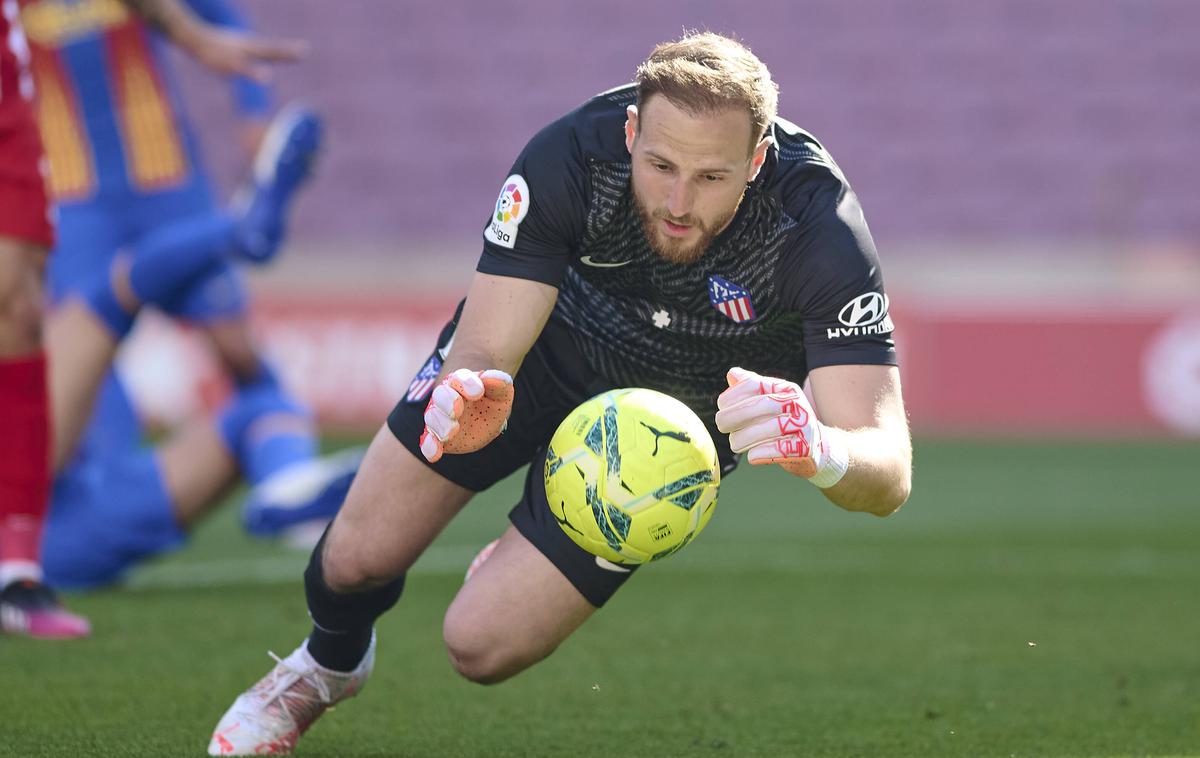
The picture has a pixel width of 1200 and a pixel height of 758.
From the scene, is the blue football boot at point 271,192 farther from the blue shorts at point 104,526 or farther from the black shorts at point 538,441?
the black shorts at point 538,441

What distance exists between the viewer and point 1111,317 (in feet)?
41.8

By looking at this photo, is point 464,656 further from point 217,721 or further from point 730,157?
point 730,157

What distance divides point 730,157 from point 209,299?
392 cm

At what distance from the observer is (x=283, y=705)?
3871 millimetres

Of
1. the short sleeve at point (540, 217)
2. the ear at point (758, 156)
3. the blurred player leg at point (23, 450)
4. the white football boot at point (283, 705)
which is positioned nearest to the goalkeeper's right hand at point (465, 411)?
the short sleeve at point (540, 217)

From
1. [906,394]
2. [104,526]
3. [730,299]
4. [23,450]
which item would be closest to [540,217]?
Result: [730,299]

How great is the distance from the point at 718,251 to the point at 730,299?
0.13 metres

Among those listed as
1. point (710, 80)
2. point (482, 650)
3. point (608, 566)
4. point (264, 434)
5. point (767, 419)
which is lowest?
point (264, 434)

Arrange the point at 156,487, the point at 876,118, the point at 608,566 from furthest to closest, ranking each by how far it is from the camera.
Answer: the point at 876,118
the point at 156,487
the point at 608,566

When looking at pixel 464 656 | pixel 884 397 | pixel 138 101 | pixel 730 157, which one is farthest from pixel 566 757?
pixel 138 101

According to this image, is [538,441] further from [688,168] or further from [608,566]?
[688,168]

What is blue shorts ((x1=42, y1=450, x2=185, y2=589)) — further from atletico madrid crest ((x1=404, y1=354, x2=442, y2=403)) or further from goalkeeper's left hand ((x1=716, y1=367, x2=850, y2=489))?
goalkeeper's left hand ((x1=716, y1=367, x2=850, y2=489))

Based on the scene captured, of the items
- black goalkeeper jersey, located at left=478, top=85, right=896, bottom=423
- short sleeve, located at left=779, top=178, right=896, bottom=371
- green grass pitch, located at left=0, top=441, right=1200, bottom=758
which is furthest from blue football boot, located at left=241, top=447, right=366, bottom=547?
short sleeve, located at left=779, top=178, right=896, bottom=371

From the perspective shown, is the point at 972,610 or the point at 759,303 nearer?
the point at 759,303
